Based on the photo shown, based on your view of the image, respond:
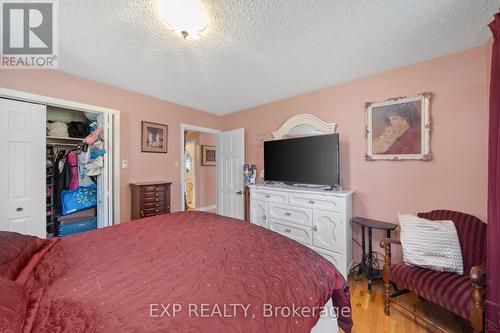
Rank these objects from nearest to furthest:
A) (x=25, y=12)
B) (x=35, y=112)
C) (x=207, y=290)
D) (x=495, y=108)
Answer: (x=207, y=290), (x=495, y=108), (x=25, y=12), (x=35, y=112)

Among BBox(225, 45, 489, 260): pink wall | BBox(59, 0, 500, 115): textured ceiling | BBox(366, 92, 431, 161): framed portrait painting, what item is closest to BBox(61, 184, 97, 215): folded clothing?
BBox(59, 0, 500, 115): textured ceiling

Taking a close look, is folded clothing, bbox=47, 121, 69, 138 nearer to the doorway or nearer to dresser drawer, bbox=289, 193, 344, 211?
the doorway

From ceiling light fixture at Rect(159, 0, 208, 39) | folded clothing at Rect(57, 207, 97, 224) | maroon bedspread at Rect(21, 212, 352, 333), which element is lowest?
folded clothing at Rect(57, 207, 97, 224)

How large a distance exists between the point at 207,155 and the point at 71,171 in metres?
2.98

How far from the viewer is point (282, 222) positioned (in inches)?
108

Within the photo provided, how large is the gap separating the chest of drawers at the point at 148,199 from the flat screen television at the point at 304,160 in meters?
1.60

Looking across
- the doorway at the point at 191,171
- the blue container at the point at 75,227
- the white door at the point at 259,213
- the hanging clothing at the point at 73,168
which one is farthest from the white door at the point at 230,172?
the hanging clothing at the point at 73,168

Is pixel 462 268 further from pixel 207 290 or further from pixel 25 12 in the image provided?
pixel 25 12

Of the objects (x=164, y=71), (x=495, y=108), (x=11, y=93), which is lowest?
(x=495, y=108)

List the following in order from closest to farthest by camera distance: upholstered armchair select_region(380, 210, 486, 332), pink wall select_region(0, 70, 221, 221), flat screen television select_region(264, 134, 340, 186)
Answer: upholstered armchair select_region(380, 210, 486, 332) < pink wall select_region(0, 70, 221, 221) < flat screen television select_region(264, 134, 340, 186)

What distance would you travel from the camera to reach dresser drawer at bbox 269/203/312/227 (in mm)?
2504

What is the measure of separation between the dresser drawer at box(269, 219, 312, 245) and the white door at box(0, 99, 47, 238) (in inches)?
108

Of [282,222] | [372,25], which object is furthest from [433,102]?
[282,222]

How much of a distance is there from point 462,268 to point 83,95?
4.14 m
